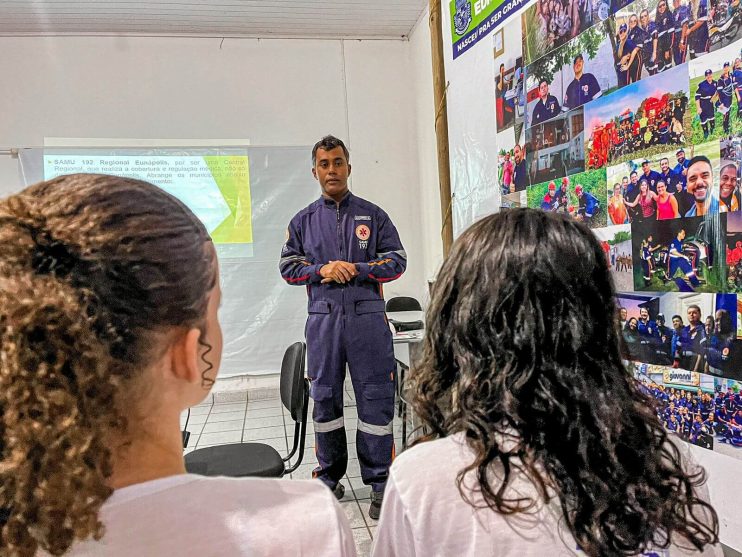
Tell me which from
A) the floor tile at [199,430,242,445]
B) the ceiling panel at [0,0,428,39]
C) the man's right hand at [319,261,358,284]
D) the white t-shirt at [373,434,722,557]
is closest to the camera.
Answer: the white t-shirt at [373,434,722,557]

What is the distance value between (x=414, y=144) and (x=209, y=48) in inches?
75.6

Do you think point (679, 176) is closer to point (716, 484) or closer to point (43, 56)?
point (716, 484)

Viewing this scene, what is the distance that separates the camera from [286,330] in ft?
14.6

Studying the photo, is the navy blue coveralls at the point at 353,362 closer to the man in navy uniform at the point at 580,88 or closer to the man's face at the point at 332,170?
the man's face at the point at 332,170

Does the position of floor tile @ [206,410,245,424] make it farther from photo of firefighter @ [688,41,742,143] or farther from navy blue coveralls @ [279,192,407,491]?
photo of firefighter @ [688,41,742,143]

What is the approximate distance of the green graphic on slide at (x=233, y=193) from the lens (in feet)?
14.2

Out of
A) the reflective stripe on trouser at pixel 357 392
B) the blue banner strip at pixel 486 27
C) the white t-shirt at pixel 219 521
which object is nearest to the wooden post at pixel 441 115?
the blue banner strip at pixel 486 27

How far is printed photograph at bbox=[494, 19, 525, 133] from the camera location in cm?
199

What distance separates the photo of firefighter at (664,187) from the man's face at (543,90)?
0.42 metres

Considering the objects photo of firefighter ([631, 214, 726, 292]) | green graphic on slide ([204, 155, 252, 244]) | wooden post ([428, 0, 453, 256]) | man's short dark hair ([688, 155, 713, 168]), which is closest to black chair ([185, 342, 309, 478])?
wooden post ([428, 0, 453, 256])

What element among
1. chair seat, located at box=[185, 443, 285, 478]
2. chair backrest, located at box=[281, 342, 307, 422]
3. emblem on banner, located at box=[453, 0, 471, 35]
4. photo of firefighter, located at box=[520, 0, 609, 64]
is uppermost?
emblem on banner, located at box=[453, 0, 471, 35]

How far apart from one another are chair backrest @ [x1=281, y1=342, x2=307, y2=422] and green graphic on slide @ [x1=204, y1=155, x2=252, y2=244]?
8.05ft

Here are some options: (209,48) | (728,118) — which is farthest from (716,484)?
(209,48)

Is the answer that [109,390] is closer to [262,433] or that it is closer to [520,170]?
[520,170]
